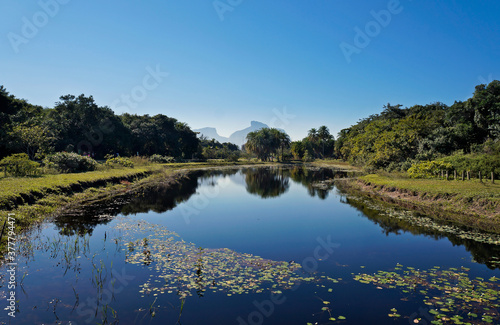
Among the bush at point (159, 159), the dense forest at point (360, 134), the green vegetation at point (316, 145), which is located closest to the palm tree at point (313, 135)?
the green vegetation at point (316, 145)

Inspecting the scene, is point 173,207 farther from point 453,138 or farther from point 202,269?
point 453,138

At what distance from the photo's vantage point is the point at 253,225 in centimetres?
1736

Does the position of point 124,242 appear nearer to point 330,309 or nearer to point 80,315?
point 80,315

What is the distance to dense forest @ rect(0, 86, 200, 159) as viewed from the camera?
34.2 m

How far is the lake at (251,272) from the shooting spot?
7.39m

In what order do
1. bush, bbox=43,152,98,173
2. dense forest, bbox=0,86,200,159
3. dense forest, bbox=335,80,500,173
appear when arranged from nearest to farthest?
bush, bbox=43,152,98,173 < dense forest, bbox=335,80,500,173 < dense forest, bbox=0,86,200,159

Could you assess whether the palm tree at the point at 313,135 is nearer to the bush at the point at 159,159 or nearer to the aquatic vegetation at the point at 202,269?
the bush at the point at 159,159

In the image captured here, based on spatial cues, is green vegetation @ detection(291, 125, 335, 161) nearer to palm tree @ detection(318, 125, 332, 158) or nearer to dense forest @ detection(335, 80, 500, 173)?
palm tree @ detection(318, 125, 332, 158)

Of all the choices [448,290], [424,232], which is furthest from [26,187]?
[424,232]

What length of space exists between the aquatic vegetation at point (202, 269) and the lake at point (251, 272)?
0.14 ft

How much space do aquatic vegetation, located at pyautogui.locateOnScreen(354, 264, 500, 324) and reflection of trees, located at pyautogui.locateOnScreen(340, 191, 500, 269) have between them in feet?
7.44

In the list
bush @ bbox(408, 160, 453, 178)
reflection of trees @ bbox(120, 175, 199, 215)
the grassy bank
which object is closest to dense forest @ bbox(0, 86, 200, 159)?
reflection of trees @ bbox(120, 175, 199, 215)

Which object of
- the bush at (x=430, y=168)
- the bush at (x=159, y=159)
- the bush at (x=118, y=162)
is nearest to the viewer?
the bush at (x=430, y=168)

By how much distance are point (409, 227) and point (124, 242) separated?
51.3ft
